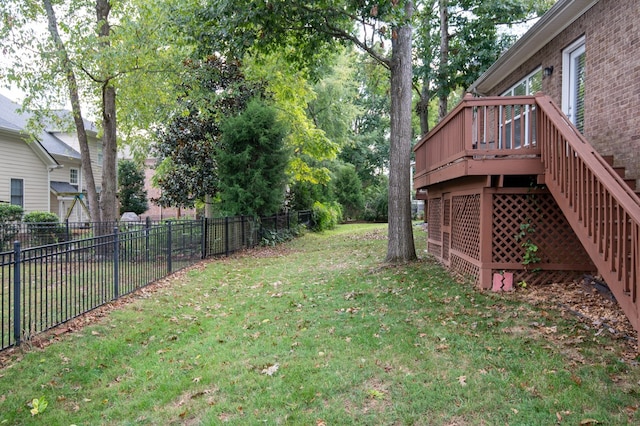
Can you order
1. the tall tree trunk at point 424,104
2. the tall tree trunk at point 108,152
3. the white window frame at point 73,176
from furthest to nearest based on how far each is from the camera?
the white window frame at point 73,176 → the tall tree trunk at point 424,104 → the tall tree trunk at point 108,152

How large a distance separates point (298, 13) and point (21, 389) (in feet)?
28.4

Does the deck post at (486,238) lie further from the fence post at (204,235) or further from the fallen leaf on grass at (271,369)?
the fence post at (204,235)

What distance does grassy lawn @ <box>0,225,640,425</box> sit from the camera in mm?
3645

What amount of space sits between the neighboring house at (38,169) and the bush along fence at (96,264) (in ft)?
24.2

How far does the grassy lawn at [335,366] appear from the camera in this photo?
3.64m

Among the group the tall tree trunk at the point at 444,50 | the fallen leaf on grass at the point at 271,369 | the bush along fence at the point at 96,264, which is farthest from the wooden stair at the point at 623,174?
the tall tree trunk at the point at 444,50

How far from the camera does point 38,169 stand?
70.3 ft

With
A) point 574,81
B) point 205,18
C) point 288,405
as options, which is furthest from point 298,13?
point 288,405

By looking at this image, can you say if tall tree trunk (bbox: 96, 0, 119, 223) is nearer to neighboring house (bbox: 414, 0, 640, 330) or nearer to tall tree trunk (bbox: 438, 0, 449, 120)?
neighboring house (bbox: 414, 0, 640, 330)

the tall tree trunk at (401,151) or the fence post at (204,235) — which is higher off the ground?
the tall tree trunk at (401,151)

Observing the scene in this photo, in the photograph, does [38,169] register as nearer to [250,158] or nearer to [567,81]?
[250,158]

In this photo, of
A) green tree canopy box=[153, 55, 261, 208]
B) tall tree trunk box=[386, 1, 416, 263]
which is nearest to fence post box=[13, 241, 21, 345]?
tall tree trunk box=[386, 1, 416, 263]

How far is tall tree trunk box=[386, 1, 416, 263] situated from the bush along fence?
5.18m

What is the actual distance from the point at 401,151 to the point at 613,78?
4.27m
